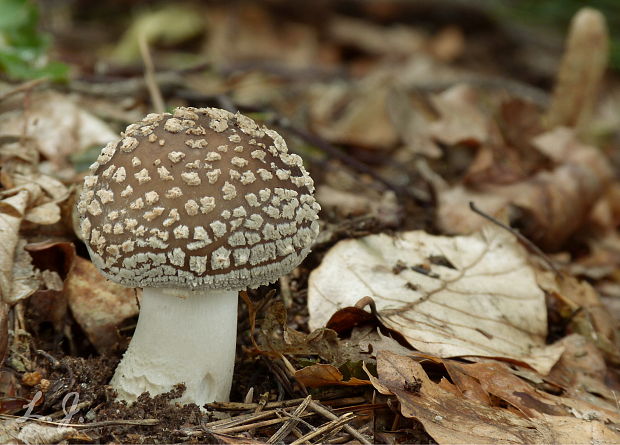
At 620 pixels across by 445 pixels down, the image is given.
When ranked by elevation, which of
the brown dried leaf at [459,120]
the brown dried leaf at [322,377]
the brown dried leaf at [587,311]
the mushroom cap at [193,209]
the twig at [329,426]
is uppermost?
the mushroom cap at [193,209]

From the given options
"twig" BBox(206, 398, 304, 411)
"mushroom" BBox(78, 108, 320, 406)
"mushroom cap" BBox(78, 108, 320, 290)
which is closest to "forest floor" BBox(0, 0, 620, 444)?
"twig" BBox(206, 398, 304, 411)

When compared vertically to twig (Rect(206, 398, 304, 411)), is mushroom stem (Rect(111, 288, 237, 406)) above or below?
above

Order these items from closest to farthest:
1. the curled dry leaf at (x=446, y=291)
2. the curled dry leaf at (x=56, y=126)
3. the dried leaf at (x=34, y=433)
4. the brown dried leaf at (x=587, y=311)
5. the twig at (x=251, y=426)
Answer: the dried leaf at (x=34, y=433), the twig at (x=251, y=426), the curled dry leaf at (x=446, y=291), the brown dried leaf at (x=587, y=311), the curled dry leaf at (x=56, y=126)

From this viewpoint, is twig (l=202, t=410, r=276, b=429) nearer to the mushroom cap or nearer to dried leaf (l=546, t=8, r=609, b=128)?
the mushroom cap

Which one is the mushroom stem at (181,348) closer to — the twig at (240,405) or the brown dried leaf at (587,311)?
the twig at (240,405)

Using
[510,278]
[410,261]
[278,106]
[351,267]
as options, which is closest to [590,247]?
[510,278]

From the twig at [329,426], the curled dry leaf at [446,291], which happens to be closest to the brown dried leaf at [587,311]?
the curled dry leaf at [446,291]

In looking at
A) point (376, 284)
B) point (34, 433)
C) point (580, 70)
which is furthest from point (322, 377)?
point (580, 70)
